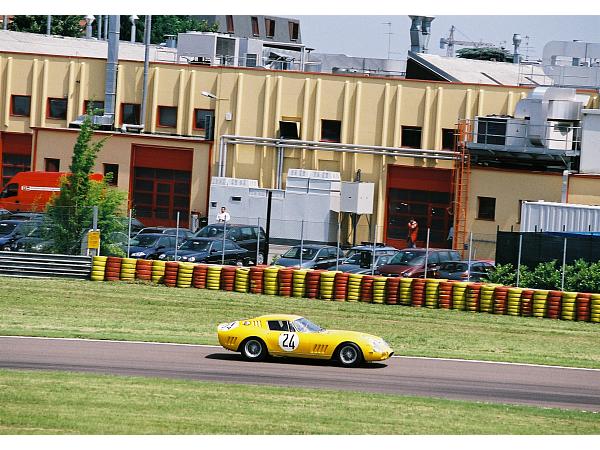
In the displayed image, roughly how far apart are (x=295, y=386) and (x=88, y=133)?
69.0ft

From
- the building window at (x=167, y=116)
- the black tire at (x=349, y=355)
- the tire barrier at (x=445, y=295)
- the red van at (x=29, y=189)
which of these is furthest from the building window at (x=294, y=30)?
the black tire at (x=349, y=355)

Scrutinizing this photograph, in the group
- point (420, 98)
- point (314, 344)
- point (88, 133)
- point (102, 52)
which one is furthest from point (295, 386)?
point (102, 52)

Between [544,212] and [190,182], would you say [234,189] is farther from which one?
[544,212]

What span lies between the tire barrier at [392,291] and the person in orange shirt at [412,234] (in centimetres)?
1743

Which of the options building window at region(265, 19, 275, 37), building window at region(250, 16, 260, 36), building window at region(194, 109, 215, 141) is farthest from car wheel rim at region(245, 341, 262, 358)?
building window at region(265, 19, 275, 37)

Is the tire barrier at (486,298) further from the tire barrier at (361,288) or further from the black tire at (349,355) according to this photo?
the black tire at (349,355)

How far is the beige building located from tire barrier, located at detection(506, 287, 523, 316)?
17190 mm

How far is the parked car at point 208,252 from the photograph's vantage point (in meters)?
40.0

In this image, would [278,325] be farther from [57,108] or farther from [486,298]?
[57,108]

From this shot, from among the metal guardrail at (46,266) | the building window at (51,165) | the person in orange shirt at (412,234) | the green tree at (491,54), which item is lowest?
the metal guardrail at (46,266)

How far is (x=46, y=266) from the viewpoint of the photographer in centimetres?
3722

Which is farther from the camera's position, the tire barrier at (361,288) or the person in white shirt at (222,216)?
the person in white shirt at (222,216)

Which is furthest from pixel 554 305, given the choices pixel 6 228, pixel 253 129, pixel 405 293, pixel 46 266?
pixel 253 129

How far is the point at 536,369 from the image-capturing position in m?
24.4
